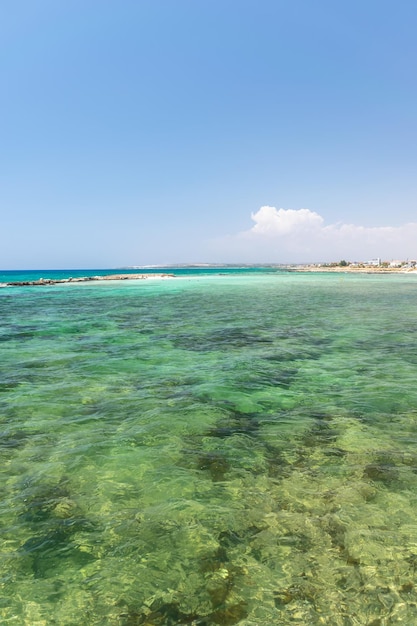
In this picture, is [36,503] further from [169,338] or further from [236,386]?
[169,338]

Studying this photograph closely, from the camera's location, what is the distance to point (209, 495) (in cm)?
543

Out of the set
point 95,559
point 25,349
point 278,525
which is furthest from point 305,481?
point 25,349

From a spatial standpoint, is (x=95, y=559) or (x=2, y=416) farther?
(x=2, y=416)

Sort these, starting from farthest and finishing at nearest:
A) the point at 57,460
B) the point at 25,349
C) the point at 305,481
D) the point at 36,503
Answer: the point at 25,349 < the point at 57,460 < the point at 305,481 < the point at 36,503

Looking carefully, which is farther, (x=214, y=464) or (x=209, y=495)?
(x=214, y=464)

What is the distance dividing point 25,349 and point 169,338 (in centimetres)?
674

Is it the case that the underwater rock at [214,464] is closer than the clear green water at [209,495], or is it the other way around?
the clear green water at [209,495]

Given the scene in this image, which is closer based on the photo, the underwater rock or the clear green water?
the clear green water

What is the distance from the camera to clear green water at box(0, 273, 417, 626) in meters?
3.70

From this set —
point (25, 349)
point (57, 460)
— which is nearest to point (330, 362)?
point (57, 460)

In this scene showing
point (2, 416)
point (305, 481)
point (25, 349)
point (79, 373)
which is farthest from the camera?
point (25, 349)

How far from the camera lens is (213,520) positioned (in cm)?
486

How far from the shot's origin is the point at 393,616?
347cm

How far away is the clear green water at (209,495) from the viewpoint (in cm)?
370
